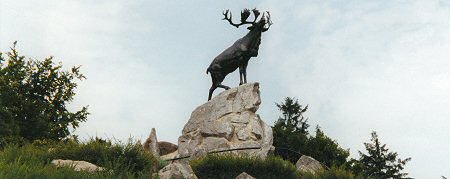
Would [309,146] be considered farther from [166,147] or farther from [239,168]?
[239,168]

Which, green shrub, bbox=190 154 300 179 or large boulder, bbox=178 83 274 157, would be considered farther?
large boulder, bbox=178 83 274 157

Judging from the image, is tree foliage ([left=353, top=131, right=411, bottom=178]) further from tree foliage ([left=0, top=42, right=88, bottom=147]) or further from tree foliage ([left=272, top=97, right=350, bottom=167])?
tree foliage ([left=0, top=42, right=88, bottom=147])

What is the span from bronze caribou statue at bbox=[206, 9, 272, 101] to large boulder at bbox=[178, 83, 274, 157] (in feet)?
3.37

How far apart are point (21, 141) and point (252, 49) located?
45.5 ft

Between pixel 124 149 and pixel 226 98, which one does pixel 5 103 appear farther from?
pixel 124 149

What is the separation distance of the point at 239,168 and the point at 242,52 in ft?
26.6

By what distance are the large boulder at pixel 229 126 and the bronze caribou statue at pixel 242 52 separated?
103cm

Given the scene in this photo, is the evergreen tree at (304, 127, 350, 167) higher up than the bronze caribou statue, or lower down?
lower down

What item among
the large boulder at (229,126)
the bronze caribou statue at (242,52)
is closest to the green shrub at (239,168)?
the large boulder at (229,126)

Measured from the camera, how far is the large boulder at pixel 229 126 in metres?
20.2

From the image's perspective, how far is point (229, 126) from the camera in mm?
20328

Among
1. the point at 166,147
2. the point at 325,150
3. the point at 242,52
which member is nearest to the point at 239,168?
the point at 242,52

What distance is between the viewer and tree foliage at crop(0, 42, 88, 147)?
97.8 ft

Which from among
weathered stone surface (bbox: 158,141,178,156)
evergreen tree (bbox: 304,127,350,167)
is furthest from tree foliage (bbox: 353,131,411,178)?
weathered stone surface (bbox: 158,141,178,156)
